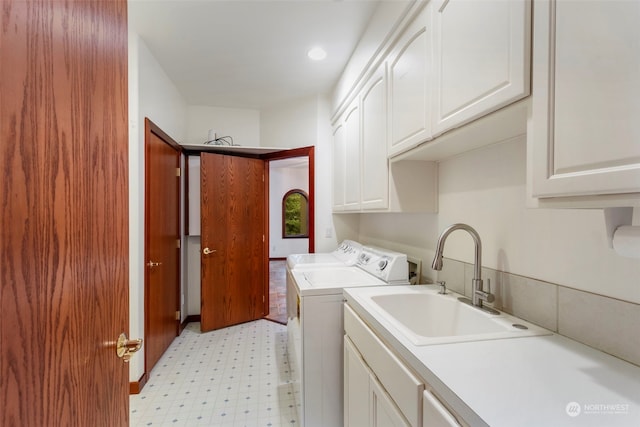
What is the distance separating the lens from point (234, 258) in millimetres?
3219

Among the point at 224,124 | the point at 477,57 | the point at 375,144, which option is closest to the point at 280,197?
the point at 224,124

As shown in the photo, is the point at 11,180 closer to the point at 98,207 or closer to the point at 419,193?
the point at 98,207

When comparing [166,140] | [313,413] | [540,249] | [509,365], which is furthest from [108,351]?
[166,140]

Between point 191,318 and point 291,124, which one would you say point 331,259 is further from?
point 191,318

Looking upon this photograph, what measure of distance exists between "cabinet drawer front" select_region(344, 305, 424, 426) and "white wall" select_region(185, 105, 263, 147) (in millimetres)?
2744

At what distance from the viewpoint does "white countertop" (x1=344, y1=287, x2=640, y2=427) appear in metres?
0.55

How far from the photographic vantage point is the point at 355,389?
4.23 ft

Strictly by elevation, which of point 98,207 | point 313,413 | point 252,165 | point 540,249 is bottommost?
point 313,413

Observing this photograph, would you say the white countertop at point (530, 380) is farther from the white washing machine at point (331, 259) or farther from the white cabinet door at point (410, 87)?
the white washing machine at point (331, 259)

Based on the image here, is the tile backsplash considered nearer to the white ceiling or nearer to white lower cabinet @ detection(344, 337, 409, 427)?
white lower cabinet @ detection(344, 337, 409, 427)

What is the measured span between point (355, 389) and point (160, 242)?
2026 millimetres

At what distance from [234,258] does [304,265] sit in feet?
4.43

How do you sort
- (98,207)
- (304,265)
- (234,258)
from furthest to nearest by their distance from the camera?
(234,258)
(304,265)
(98,207)

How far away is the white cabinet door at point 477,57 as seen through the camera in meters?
0.74
